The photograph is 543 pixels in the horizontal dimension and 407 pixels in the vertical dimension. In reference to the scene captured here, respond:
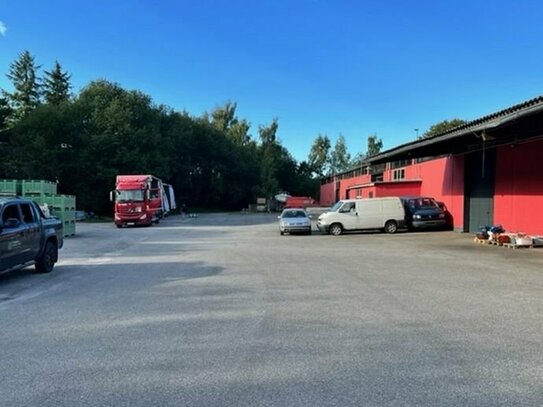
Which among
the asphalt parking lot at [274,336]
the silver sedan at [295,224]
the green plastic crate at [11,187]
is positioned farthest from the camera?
the green plastic crate at [11,187]

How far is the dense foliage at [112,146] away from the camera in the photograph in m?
50.6

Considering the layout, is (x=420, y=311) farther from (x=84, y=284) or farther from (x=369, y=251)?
(x=369, y=251)

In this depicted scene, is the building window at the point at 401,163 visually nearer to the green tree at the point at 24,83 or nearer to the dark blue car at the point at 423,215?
the dark blue car at the point at 423,215

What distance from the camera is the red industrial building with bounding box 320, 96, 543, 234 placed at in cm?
1798

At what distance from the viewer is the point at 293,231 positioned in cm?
2666

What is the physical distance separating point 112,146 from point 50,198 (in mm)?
27445

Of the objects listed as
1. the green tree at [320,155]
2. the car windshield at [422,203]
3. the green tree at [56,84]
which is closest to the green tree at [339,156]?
the green tree at [320,155]

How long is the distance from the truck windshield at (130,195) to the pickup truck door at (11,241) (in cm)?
2350

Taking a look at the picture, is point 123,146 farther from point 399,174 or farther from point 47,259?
point 47,259

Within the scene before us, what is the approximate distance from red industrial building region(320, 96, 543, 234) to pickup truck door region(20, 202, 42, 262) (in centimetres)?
1307

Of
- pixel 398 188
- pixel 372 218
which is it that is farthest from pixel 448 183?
pixel 398 188

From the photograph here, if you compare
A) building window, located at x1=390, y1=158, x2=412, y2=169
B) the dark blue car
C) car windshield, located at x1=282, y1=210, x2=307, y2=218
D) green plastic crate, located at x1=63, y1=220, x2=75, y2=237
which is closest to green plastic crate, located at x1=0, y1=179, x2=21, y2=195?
green plastic crate, located at x1=63, y1=220, x2=75, y2=237

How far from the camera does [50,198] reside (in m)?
25.1

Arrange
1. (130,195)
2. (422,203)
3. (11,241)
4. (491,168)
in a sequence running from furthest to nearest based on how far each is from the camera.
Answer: (130,195), (422,203), (491,168), (11,241)
